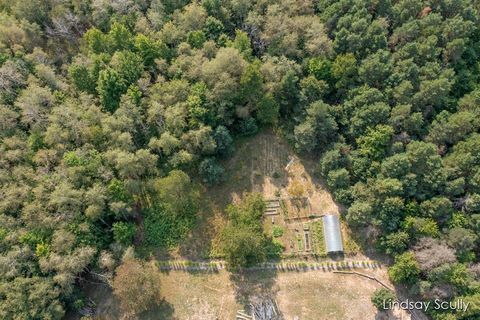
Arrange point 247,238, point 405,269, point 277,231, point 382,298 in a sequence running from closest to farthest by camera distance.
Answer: point 247,238 → point 405,269 → point 382,298 → point 277,231

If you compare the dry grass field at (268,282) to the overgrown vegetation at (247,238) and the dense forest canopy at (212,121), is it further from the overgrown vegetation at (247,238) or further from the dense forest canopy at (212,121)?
the dense forest canopy at (212,121)

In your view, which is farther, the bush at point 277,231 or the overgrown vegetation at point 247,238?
the bush at point 277,231

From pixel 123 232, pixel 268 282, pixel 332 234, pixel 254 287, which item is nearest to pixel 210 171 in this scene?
pixel 123 232

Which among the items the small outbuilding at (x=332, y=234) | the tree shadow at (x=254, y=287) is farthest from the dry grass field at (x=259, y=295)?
the small outbuilding at (x=332, y=234)

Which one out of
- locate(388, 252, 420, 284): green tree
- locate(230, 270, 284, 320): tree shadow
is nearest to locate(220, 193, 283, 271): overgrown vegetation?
locate(230, 270, 284, 320): tree shadow

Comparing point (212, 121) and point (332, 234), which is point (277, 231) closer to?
point (332, 234)

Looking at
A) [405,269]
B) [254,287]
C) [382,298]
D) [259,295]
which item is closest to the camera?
[405,269]
